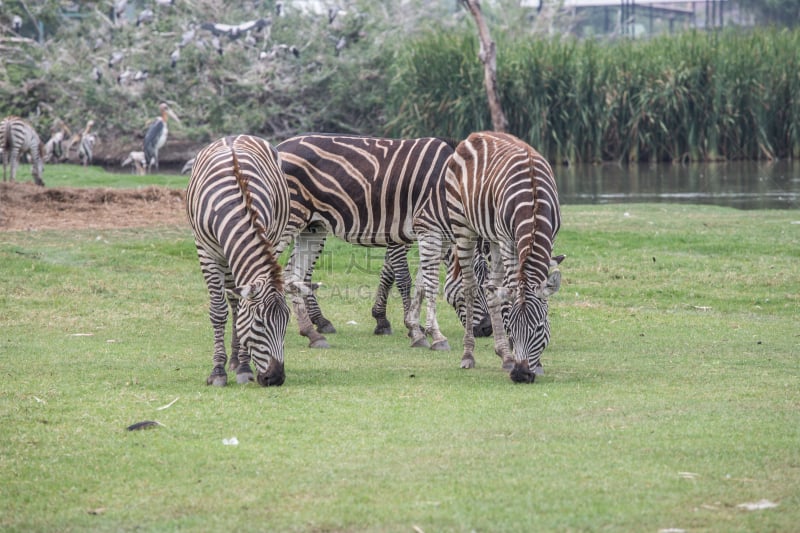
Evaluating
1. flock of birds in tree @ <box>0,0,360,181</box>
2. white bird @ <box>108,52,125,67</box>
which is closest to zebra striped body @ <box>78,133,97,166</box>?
flock of birds in tree @ <box>0,0,360,181</box>

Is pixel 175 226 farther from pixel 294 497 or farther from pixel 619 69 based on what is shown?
pixel 619 69

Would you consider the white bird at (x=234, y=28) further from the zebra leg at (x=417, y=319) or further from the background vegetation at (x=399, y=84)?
the zebra leg at (x=417, y=319)

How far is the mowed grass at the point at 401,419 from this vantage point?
206 inches

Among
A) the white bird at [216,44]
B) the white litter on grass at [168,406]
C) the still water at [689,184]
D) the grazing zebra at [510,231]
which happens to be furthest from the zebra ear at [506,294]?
the white bird at [216,44]

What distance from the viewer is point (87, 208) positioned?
729 inches

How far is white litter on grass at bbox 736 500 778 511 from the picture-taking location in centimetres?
513

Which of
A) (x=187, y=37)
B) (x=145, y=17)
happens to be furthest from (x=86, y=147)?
(x=145, y=17)

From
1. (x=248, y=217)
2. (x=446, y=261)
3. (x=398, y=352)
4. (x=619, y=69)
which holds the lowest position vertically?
(x=398, y=352)

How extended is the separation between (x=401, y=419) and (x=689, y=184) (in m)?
21.3

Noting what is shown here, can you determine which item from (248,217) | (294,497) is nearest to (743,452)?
(294,497)

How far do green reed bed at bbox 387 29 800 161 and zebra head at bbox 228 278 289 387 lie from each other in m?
25.6

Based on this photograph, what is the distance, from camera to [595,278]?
547 inches

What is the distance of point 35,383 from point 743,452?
201 inches

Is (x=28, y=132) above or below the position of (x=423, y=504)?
above
